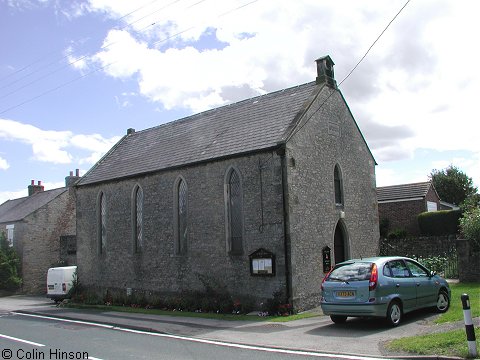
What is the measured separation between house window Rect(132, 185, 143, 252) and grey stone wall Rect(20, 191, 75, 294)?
13634mm

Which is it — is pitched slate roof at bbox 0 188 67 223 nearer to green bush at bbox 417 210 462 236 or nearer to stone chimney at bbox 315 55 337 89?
stone chimney at bbox 315 55 337 89

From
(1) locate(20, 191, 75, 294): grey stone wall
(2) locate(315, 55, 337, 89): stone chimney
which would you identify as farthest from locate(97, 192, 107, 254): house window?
(2) locate(315, 55, 337, 89): stone chimney

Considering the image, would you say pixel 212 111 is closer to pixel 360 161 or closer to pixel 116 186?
pixel 116 186

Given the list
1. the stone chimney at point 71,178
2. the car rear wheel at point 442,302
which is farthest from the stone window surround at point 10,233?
the car rear wheel at point 442,302

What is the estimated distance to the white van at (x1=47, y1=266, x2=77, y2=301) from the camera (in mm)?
23688

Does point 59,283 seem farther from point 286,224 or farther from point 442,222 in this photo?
point 442,222

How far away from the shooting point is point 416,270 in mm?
12188

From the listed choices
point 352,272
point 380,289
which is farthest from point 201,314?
point 380,289

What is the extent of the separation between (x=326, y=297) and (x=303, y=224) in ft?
16.3

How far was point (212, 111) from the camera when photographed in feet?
76.5

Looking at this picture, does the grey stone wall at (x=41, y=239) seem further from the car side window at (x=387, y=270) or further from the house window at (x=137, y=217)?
the car side window at (x=387, y=270)

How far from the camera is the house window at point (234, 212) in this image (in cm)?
1748

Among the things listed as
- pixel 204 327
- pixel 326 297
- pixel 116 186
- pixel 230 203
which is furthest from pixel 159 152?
pixel 326 297

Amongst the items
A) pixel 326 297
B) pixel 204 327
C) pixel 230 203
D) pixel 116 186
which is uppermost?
pixel 116 186
